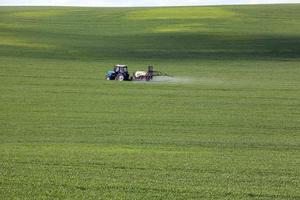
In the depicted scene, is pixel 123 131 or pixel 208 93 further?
pixel 208 93

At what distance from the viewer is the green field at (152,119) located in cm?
1409

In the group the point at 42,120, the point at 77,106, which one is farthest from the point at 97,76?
the point at 42,120

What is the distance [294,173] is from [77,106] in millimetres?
14399

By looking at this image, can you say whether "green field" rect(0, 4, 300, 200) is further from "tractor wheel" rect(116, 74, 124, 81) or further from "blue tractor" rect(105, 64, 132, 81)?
"tractor wheel" rect(116, 74, 124, 81)

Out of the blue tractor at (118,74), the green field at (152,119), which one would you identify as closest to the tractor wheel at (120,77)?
the blue tractor at (118,74)

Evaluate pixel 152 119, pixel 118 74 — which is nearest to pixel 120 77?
pixel 118 74

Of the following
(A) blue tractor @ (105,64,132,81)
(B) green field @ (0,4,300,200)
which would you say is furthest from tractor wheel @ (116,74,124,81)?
(B) green field @ (0,4,300,200)

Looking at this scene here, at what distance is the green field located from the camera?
1409 cm

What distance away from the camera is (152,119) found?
24844mm

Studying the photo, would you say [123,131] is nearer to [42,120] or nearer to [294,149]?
[42,120]

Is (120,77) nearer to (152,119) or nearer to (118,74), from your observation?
(118,74)

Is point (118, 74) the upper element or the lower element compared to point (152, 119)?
upper

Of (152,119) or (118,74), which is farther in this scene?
(118,74)

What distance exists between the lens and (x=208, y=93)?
34.2m
